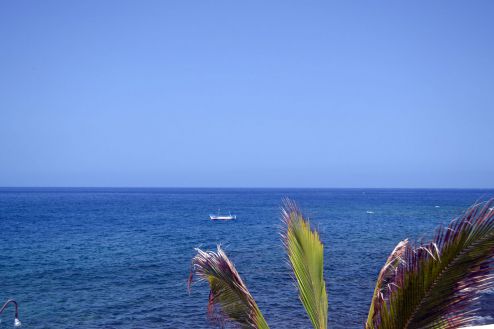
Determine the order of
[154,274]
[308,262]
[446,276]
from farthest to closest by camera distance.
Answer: [154,274], [308,262], [446,276]

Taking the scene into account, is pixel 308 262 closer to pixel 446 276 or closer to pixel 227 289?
pixel 227 289

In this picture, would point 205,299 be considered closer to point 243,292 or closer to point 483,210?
point 243,292

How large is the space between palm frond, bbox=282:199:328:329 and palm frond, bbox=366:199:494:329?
0.91 meters

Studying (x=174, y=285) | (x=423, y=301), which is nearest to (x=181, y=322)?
(x=174, y=285)

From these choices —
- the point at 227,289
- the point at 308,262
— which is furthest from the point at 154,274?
the point at 308,262

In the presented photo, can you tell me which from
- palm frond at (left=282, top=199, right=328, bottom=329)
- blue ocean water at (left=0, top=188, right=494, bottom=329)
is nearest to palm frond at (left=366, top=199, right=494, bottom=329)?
blue ocean water at (left=0, top=188, right=494, bottom=329)

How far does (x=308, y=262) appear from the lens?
14.3ft

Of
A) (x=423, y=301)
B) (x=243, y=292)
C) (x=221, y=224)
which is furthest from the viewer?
(x=221, y=224)

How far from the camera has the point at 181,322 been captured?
20.1 m

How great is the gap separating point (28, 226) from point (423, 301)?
68.7 metres

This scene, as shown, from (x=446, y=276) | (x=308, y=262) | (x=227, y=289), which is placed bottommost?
(x=227, y=289)

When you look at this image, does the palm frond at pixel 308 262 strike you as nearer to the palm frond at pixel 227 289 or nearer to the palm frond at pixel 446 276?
the palm frond at pixel 227 289

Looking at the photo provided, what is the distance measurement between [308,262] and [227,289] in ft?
2.68

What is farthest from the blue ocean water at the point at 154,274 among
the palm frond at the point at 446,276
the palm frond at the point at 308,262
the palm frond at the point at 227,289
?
the palm frond at the point at 227,289
